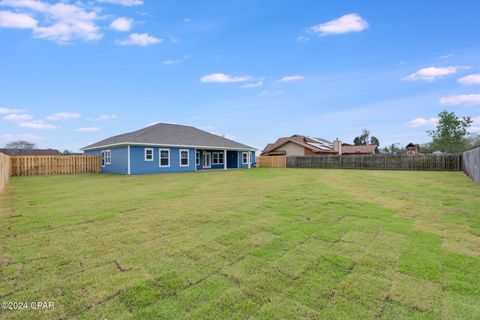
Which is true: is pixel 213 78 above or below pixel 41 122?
above

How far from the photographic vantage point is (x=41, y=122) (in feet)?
87.6

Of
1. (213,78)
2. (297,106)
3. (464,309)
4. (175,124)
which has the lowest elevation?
(464,309)

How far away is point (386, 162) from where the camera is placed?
24.0 metres

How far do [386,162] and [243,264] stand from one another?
2506 centimetres

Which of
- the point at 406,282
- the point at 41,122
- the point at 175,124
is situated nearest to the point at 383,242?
the point at 406,282

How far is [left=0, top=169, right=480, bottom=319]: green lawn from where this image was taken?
2314 mm

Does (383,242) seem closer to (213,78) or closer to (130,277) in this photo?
(130,277)

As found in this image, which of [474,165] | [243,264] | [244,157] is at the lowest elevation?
[243,264]

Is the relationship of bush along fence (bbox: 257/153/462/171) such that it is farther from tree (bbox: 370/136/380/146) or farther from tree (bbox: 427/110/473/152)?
tree (bbox: 370/136/380/146)

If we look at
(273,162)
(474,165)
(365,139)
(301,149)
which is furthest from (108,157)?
(365,139)

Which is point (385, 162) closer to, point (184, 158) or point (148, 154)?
point (184, 158)

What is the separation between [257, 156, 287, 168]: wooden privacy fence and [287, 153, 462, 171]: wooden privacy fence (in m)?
0.61

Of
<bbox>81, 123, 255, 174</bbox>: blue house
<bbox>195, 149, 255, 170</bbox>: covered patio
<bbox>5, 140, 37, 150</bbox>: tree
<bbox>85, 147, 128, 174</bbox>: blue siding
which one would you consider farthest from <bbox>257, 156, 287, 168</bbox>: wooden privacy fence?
<bbox>5, 140, 37, 150</bbox>: tree

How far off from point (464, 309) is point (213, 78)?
25.2 m
